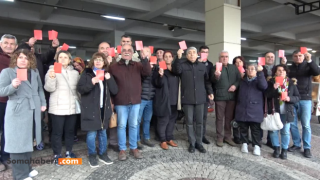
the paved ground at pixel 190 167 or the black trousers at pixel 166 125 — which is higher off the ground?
the black trousers at pixel 166 125

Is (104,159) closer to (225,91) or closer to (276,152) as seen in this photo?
(225,91)

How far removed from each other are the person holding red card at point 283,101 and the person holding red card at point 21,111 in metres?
3.41

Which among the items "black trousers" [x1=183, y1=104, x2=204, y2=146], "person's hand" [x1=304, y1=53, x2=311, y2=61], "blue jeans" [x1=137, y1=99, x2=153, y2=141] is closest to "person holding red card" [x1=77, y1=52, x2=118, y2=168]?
"blue jeans" [x1=137, y1=99, x2=153, y2=141]

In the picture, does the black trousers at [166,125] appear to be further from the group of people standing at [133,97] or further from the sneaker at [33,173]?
the sneaker at [33,173]

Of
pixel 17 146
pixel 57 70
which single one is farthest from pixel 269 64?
pixel 17 146

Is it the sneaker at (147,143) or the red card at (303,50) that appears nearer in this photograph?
the red card at (303,50)

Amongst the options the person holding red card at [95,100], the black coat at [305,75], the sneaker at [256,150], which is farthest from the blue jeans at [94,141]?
the black coat at [305,75]

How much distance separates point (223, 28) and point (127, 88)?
194 inches

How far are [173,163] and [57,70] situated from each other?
6.71 feet

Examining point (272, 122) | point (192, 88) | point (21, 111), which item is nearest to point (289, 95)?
point (272, 122)

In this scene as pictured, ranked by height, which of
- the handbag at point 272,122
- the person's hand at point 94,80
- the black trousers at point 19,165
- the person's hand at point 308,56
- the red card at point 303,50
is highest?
the red card at point 303,50

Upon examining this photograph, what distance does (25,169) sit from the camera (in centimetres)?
251

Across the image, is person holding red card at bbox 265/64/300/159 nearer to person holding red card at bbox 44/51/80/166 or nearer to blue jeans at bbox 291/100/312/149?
blue jeans at bbox 291/100/312/149

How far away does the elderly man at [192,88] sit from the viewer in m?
3.46
